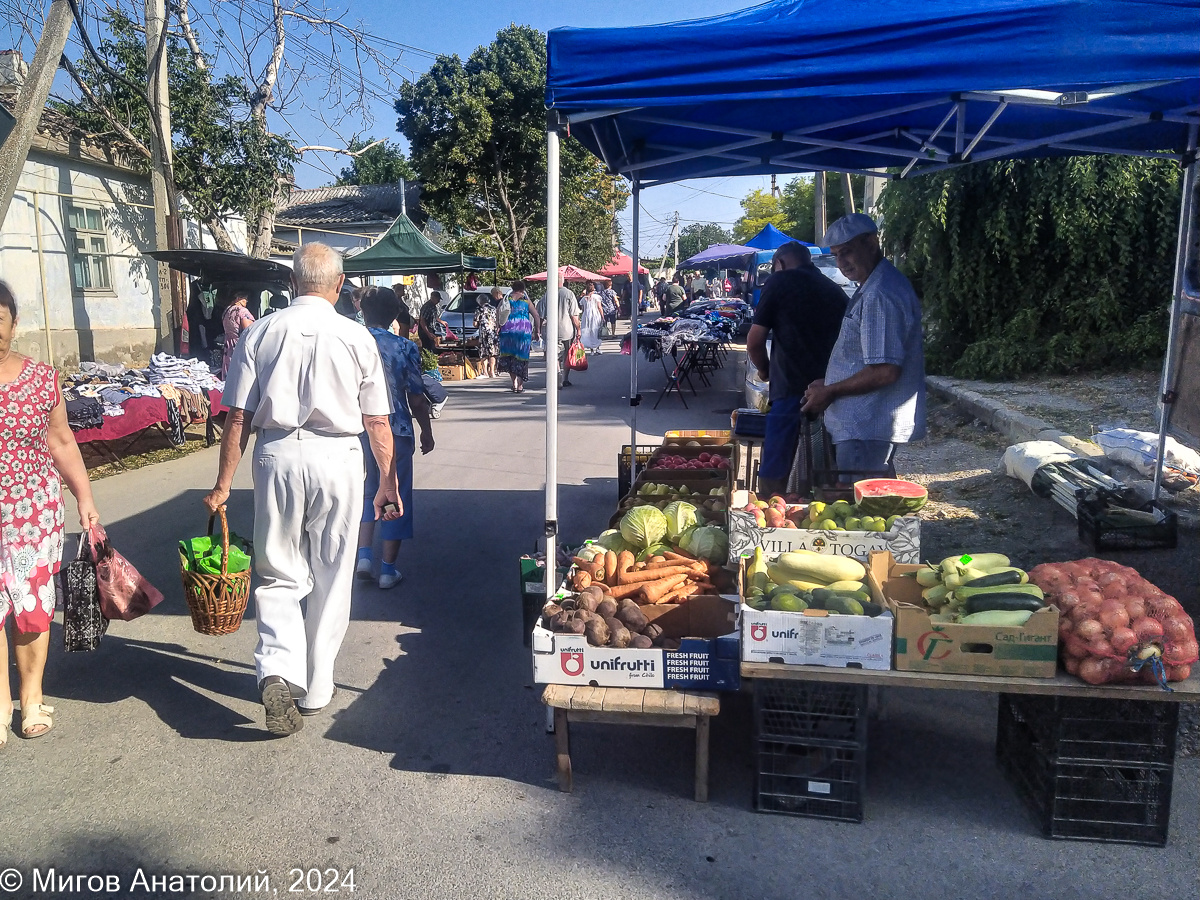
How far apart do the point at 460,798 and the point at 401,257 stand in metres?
14.2

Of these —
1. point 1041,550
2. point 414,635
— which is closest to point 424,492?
point 414,635

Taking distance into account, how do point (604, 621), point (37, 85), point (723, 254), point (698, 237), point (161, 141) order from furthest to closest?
1. point (698, 237)
2. point (723, 254)
3. point (161, 141)
4. point (37, 85)
5. point (604, 621)

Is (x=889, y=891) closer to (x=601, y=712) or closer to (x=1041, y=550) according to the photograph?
(x=601, y=712)

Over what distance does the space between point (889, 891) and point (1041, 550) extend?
4.06m

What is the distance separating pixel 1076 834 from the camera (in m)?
3.10

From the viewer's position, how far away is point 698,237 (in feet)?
372

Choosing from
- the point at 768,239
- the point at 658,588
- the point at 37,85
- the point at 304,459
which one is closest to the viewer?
the point at 304,459

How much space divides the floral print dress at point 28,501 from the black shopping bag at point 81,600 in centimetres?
24

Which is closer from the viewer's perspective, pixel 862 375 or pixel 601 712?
pixel 601 712

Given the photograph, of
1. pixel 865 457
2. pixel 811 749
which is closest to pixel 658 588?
pixel 811 749

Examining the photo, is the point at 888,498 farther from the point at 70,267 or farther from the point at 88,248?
the point at 88,248

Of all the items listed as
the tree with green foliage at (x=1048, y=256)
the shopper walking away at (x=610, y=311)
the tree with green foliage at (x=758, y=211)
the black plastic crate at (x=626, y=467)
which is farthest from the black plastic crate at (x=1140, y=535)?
the tree with green foliage at (x=758, y=211)

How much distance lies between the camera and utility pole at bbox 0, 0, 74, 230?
7.91 meters

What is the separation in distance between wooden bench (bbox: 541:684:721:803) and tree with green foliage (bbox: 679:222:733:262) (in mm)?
108343
